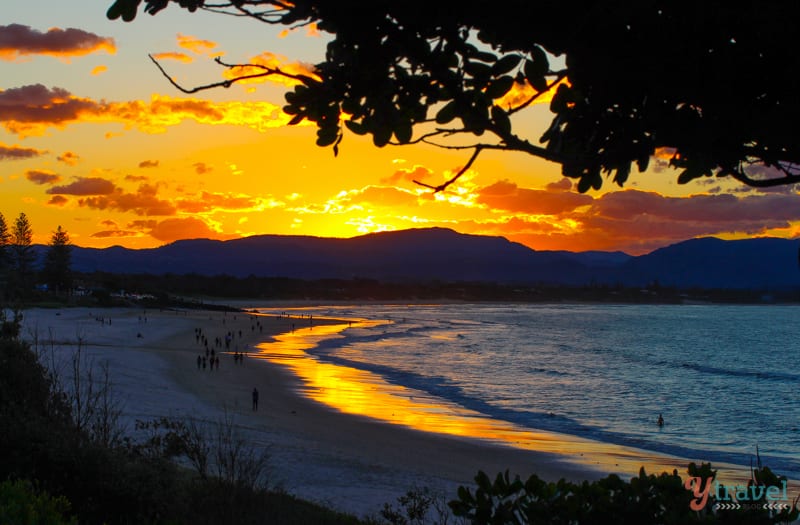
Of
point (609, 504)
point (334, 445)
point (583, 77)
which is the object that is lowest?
point (334, 445)

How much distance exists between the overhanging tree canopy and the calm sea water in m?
20.4

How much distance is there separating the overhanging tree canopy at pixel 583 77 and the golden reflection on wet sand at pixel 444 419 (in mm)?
17695

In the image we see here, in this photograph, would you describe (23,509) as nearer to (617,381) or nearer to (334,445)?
(334,445)

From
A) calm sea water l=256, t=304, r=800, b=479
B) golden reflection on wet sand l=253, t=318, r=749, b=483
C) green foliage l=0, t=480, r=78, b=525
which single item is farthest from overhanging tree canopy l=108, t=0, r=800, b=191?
calm sea water l=256, t=304, r=800, b=479

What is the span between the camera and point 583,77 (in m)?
2.77

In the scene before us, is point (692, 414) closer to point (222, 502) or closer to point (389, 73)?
point (222, 502)

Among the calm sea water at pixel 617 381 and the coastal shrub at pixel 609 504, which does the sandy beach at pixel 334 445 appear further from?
the coastal shrub at pixel 609 504

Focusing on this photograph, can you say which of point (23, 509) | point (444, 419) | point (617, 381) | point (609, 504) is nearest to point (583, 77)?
point (609, 504)

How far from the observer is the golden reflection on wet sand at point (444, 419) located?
68.5 ft

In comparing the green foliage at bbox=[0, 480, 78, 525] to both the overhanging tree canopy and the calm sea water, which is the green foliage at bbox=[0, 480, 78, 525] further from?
the calm sea water

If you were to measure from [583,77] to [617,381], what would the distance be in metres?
42.4

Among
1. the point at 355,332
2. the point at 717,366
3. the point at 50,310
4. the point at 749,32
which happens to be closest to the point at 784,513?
the point at 749,32

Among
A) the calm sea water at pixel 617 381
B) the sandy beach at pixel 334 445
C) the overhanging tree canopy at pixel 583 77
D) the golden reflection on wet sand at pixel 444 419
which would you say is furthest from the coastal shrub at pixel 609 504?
the calm sea water at pixel 617 381

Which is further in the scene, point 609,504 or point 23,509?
point 23,509
